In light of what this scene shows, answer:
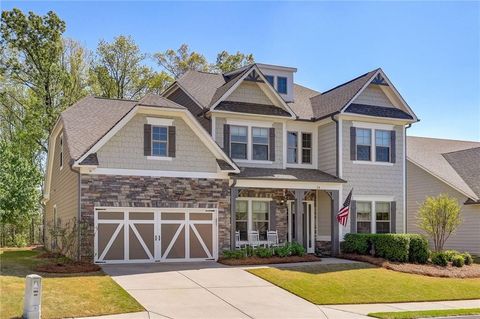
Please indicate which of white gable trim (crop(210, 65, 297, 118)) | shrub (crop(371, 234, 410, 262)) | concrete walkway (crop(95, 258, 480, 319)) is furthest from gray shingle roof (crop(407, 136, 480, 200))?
concrete walkway (crop(95, 258, 480, 319))

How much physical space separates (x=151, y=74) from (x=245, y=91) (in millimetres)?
18442

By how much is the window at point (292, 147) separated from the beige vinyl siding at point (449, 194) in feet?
26.1

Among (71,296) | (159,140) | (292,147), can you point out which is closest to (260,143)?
(292,147)

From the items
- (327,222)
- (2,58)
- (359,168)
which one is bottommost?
(327,222)

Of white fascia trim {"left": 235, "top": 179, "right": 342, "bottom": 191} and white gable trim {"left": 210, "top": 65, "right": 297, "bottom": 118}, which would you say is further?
white gable trim {"left": 210, "top": 65, "right": 297, "bottom": 118}

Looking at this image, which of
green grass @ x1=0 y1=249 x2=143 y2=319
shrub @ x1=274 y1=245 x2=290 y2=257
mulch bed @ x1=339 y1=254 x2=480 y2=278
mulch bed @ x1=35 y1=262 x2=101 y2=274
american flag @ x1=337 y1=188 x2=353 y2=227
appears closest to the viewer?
green grass @ x1=0 y1=249 x2=143 y2=319

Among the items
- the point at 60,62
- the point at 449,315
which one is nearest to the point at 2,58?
the point at 60,62

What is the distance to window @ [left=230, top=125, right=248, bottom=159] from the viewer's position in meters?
24.8

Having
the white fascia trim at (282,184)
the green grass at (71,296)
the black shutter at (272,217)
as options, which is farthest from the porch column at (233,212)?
the green grass at (71,296)

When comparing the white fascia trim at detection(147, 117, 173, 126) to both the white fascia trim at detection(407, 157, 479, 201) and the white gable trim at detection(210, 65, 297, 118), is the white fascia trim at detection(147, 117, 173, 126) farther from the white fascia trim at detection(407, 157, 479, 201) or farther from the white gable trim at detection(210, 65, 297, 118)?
the white fascia trim at detection(407, 157, 479, 201)

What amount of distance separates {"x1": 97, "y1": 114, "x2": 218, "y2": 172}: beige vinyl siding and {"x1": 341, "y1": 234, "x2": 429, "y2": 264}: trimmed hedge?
6.85 meters

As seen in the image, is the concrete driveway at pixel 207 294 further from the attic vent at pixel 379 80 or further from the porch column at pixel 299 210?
the attic vent at pixel 379 80

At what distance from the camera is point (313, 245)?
86.2ft

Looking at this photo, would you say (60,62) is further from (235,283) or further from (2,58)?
(235,283)
